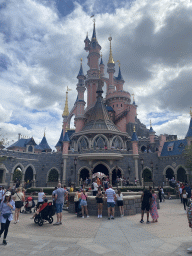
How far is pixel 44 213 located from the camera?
8555 millimetres

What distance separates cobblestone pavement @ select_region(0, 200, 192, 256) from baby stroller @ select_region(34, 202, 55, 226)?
0.95 feet

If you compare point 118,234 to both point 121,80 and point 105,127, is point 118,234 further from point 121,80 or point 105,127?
point 121,80

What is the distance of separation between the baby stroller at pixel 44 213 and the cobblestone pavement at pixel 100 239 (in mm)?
291

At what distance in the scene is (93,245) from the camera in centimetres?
568

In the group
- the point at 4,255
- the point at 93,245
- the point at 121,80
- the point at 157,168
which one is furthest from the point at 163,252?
the point at 121,80

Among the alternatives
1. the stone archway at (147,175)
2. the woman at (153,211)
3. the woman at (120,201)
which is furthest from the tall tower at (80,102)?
the woman at (153,211)

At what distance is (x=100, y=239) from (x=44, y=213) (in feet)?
11.2

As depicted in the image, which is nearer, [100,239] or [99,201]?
[100,239]

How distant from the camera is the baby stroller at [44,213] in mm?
8453

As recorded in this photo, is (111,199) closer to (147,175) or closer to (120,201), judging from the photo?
(120,201)

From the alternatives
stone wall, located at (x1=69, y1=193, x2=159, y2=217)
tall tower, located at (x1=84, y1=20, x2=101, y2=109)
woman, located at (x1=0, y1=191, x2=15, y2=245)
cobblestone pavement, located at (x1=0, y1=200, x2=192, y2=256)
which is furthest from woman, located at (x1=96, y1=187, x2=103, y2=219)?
tall tower, located at (x1=84, y1=20, x2=101, y2=109)

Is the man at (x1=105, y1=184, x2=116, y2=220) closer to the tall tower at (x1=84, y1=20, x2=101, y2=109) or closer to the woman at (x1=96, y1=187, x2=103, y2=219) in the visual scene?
the woman at (x1=96, y1=187, x2=103, y2=219)

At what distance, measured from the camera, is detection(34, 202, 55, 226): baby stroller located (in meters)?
8.45

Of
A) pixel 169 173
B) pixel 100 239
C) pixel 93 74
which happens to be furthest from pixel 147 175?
pixel 100 239
